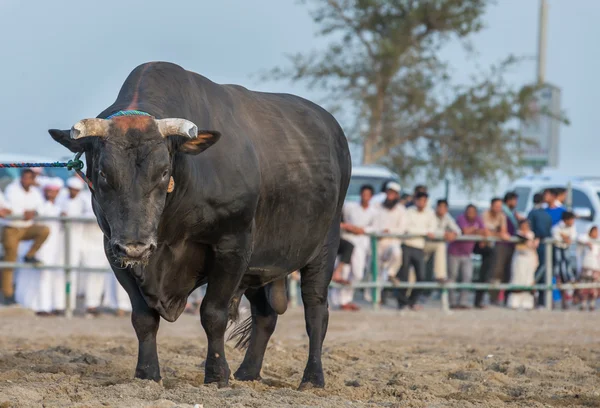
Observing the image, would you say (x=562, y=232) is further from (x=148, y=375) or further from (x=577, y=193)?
(x=148, y=375)

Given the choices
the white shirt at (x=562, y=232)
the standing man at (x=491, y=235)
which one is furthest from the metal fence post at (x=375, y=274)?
the white shirt at (x=562, y=232)

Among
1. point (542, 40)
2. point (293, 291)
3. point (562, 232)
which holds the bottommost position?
point (293, 291)

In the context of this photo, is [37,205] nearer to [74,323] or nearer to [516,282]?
[74,323]

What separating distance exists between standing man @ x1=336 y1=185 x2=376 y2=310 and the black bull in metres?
6.40

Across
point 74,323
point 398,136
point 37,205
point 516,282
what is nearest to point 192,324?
point 74,323

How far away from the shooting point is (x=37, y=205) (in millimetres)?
13297

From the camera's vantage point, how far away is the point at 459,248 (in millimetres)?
15102

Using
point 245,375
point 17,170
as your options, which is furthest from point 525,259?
point 245,375

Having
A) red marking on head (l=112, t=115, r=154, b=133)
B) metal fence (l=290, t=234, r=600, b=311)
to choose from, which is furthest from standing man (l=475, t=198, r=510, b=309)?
red marking on head (l=112, t=115, r=154, b=133)

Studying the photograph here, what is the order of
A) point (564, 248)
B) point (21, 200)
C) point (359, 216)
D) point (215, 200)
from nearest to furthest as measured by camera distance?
point (215, 200)
point (21, 200)
point (359, 216)
point (564, 248)

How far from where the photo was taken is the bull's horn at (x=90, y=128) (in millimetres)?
5645

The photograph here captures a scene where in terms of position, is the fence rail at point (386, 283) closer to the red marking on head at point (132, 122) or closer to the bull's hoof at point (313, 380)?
the bull's hoof at point (313, 380)

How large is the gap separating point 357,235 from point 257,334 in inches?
279

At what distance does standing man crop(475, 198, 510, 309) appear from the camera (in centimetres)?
1533
